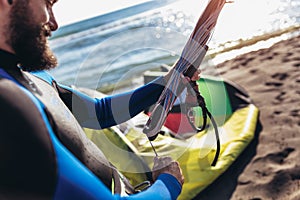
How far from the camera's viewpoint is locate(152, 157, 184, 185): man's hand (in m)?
1.73

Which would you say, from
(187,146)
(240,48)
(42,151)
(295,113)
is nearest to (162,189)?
(42,151)

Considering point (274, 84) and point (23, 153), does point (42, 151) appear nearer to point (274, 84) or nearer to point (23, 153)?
point (23, 153)

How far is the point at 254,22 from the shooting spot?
13.6 metres

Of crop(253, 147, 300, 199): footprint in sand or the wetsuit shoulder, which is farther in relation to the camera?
crop(253, 147, 300, 199): footprint in sand

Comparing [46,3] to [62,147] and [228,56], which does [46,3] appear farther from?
[228,56]

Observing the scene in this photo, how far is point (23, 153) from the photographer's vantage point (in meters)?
1.24

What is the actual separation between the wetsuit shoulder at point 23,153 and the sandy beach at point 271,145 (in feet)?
10.8

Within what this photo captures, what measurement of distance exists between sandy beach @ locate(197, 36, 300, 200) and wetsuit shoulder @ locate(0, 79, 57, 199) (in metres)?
3.29

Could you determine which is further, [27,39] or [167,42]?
[167,42]

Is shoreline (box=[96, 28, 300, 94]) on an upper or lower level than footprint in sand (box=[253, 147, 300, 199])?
lower

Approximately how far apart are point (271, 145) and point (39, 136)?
4123 millimetres

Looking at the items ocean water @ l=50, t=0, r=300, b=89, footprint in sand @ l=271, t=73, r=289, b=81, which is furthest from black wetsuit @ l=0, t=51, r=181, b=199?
ocean water @ l=50, t=0, r=300, b=89

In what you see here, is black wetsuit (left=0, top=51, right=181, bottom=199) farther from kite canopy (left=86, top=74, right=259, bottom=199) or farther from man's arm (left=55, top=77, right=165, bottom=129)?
kite canopy (left=86, top=74, right=259, bottom=199)

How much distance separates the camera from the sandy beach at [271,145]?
14.4 feet
